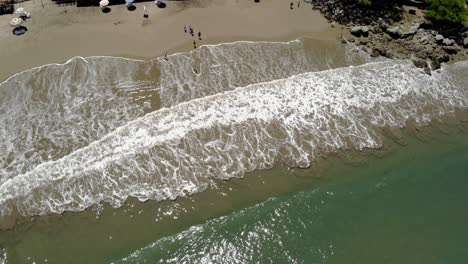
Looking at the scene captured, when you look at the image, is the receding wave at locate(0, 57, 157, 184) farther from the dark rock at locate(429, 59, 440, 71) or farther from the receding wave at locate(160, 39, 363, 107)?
the dark rock at locate(429, 59, 440, 71)

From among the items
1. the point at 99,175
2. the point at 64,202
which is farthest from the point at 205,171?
the point at 64,202

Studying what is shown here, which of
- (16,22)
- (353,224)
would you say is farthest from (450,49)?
(16,22)

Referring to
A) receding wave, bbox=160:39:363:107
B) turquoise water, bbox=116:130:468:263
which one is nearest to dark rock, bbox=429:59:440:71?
receding wave, bbox=160:39:363:107

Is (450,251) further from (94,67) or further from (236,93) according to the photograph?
(94,67)

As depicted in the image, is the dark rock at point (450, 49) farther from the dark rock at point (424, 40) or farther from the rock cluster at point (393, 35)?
the dark rock at point (424, 40)

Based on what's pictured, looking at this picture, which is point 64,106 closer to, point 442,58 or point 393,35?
point 393,35
